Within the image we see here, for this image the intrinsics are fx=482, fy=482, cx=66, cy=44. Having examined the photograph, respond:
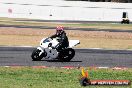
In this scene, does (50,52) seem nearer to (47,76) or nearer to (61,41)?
(61,41)

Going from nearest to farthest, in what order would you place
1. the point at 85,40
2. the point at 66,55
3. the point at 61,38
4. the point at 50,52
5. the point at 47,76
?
the point at 47,76 < the point at 61,38 < the point at 50,52 < the point at 66,55 < the point at 85,40

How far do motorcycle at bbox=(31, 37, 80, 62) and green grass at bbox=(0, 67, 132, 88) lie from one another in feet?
11.7

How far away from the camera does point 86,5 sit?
8556cm

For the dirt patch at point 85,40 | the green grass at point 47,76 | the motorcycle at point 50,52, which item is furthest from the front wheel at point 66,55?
the dirt patch at point 85,40

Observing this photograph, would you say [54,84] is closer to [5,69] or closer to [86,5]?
[5,69]

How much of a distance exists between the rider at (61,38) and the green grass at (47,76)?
356 cm

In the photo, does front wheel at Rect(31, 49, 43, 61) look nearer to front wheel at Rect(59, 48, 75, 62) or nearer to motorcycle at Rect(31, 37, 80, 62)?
motorcycle at Rect(31, 37, 80, 62)

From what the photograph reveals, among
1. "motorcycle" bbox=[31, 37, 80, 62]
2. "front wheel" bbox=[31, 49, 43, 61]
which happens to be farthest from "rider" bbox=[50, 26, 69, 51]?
"front wheel" bbox=[31, 49, 43, 61]

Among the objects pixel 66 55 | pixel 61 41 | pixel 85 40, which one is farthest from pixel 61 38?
pixel 85 40

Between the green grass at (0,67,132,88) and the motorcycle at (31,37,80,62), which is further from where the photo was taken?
the motorcycle at (31,37,80,62)

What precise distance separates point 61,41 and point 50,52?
0.75 meters

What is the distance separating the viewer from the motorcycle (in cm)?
2230

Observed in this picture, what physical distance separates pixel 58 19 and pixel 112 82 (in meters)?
70.9

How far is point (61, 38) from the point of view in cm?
2223
